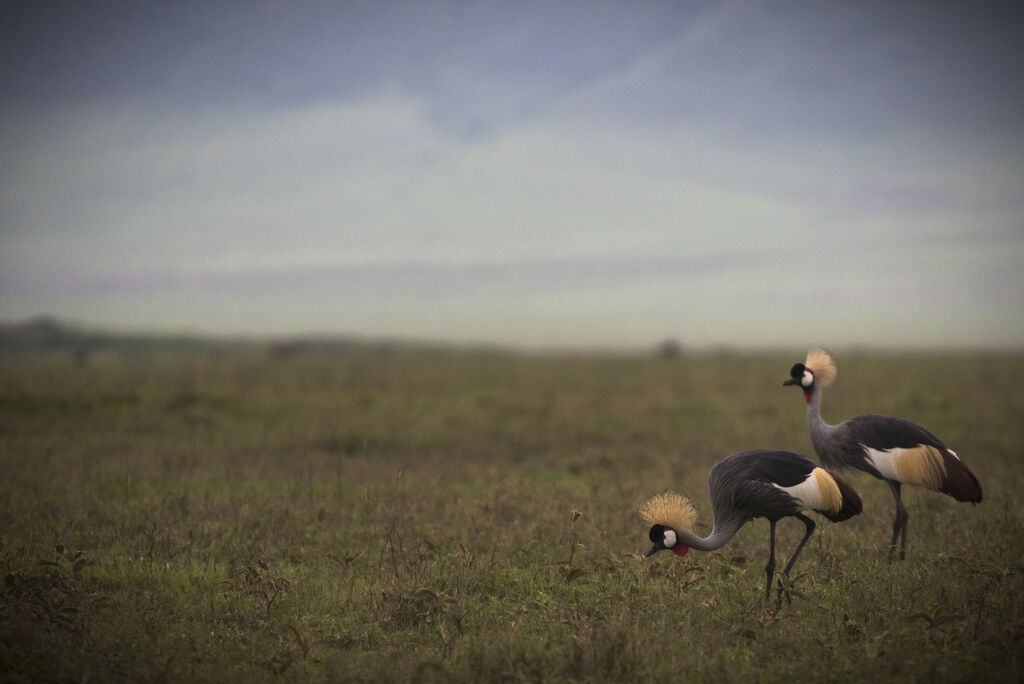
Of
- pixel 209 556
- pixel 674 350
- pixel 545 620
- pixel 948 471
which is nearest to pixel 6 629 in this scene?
pixel 209 556

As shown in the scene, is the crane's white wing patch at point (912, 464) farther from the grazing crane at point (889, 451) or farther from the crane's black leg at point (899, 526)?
the crane's black leg at point (899, 526)

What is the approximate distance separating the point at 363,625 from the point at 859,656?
372 cm

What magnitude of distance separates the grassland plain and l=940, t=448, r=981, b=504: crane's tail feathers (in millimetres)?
582

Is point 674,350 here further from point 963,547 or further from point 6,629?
point 6,629

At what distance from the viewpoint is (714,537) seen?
6078mm

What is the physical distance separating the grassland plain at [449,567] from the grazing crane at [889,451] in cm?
67

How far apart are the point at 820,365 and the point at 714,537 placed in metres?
2.78

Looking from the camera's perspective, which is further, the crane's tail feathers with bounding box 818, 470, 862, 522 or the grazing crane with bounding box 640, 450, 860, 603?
A: the crane's tail feathers with bounding box 818, 470, 862, 522

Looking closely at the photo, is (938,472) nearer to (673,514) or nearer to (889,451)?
(889,451)

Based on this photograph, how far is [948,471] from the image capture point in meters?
7.29

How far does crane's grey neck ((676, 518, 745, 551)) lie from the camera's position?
5.81 m

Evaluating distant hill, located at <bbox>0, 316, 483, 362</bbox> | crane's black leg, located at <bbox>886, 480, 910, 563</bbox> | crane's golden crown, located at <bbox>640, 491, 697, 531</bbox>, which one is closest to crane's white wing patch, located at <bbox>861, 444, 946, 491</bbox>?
crane's black leg, located at <bbox>886, 480, 910, 563</bbox>

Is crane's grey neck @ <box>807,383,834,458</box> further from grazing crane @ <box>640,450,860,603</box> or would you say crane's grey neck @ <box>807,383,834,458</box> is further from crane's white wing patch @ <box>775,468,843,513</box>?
crane's white wing patch @ <box>775,468,843,513</box>

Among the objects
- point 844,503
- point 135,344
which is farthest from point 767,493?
point 135,344
